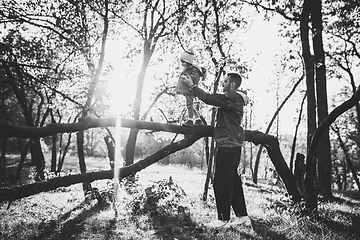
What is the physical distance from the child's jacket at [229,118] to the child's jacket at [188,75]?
0.27 meters

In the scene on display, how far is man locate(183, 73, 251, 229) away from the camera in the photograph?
479 cm

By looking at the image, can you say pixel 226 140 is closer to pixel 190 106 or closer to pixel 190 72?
pixel 190 106

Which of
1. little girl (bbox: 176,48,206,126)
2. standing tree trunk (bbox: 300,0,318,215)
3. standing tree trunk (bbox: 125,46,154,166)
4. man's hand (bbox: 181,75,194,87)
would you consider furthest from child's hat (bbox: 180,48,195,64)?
standing tree trunk (bbox: 125,46,154,166)

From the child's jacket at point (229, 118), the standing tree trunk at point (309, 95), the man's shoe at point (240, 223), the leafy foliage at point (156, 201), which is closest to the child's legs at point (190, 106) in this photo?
the child's jacket at point (229, 118)

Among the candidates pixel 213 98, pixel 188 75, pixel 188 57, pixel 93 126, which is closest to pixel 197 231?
pixel 213 98

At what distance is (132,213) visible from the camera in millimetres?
6828

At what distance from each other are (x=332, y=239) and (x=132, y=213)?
4408mm

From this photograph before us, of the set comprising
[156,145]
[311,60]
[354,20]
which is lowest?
[156,145]

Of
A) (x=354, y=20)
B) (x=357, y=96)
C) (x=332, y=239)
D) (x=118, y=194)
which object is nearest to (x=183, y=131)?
(x=332, y=239)

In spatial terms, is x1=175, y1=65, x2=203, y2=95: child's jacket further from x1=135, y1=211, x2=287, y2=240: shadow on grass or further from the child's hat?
x1=135, y1=211, x2=287, y2=240: shadow on grass

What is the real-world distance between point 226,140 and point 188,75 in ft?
4.49

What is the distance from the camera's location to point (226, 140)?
4.86 meters

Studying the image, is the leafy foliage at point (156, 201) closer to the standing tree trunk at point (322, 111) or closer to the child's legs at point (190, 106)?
the child's legs at point (190, 106)

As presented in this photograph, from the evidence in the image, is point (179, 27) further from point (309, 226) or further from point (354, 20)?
point (309, 226)
